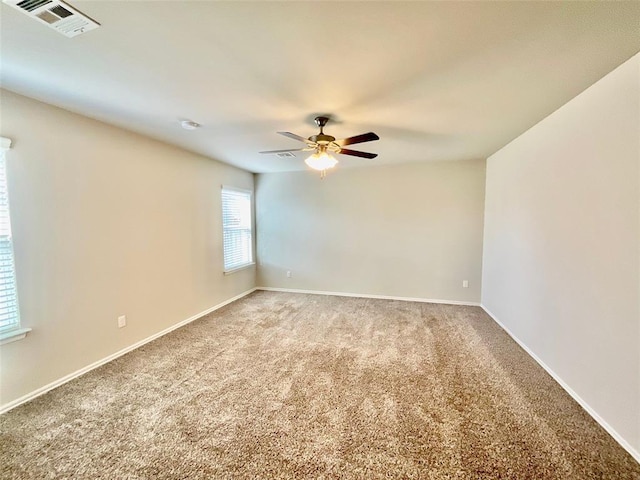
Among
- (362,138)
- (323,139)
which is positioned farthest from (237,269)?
(362,138)

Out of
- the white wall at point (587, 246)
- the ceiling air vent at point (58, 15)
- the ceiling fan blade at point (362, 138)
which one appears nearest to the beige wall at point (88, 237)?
the ceiling air vent at point (58, 15)

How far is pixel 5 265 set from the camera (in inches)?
83.7

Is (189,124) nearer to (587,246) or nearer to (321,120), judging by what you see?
(321,120)

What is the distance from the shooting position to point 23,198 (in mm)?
2213

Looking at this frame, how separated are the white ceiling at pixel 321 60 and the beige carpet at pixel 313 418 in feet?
7.96

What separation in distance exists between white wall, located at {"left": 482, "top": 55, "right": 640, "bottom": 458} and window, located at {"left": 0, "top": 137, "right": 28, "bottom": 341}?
4.33 m

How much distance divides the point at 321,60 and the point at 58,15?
4.37 ft

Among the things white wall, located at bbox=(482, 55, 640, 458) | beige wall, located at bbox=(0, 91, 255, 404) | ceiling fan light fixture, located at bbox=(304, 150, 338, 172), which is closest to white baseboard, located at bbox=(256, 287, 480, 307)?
white wall, located at bbox=(482, 55, 640, 458)

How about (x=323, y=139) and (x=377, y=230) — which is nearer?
(x=323, y=139)

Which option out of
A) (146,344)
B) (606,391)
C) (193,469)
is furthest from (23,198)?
(606,391)

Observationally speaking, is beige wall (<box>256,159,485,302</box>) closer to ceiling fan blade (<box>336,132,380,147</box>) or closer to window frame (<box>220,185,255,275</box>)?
window frame (<box>220,185,255,275</box>)

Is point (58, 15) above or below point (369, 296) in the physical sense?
above

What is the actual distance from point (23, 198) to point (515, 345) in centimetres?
497

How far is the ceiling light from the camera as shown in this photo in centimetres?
272
